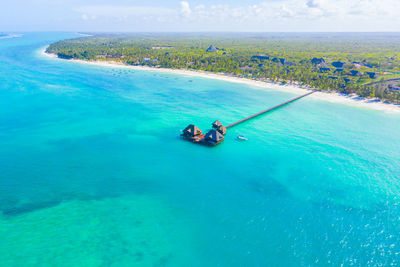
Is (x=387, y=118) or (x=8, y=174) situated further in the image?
(x=387, y=118)

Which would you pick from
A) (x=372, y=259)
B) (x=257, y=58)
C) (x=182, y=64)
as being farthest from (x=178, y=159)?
(x=257, y=58)

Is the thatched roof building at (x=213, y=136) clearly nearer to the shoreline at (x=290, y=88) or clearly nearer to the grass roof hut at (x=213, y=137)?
the grass roof hut at (x=213, y=137)

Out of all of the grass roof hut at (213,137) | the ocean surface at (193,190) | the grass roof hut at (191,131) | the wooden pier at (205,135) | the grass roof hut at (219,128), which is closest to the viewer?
the ocean surface at (193,190)

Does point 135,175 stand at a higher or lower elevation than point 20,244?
higher

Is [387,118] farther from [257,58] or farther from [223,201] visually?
[257,58]

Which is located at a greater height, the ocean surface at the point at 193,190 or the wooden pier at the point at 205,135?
the wooden pier at the point at 205,135

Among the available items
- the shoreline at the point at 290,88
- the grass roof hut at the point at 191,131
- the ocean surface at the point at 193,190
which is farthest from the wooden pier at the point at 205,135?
the shoreline at the point at 290,88

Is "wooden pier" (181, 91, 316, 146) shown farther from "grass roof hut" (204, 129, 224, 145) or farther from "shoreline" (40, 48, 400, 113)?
"shoreline" (40, 48, 400, 113)

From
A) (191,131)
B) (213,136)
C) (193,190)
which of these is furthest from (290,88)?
(193,190)
